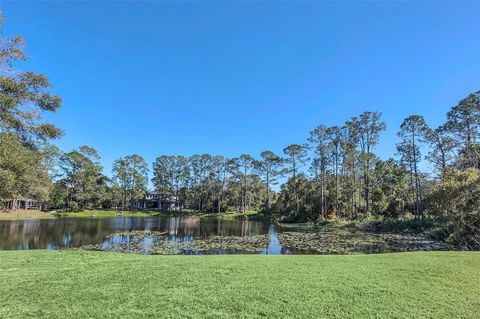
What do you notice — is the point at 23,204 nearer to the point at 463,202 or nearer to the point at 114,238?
the point at 114,238

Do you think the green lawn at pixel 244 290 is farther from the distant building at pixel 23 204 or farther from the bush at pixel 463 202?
the distant building at pixel 23 204

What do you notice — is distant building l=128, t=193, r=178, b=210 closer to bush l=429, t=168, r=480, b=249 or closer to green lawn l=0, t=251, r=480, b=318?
bush l=429, t=168, r=480, b=249

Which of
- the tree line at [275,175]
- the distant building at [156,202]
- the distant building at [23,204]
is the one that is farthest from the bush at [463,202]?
the distant building at [156,202]

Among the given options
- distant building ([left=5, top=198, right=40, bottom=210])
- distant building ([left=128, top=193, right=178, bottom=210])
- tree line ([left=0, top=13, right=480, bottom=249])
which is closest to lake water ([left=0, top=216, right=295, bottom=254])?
tree line ([left=0, top=13, right=480, bottom=249])

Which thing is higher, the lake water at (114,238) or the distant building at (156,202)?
the distant building at (156,202)

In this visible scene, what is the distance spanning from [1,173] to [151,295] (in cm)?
1223

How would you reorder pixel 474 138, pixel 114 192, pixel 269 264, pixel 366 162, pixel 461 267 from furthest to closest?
pixel 114 192 → pixel 366 162 → pixel 474 138 → pixel 269 264 → pixel 461 267

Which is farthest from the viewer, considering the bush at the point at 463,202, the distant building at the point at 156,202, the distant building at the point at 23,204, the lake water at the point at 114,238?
the distant building at the point at 156,202

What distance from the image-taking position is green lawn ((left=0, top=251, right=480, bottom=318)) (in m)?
4.21

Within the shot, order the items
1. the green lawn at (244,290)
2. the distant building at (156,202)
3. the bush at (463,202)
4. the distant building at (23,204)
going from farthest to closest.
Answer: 1. the distant building at (156,202)
2. the distant building at (23,204)
3. the bush at (463,202)
4. the green lawn at (244,290)

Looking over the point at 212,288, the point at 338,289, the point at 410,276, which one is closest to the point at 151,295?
the point at 212,288

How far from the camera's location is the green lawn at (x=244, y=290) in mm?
4215

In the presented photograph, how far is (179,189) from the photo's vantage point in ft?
233

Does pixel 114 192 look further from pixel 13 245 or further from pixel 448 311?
pixel 448 311
